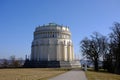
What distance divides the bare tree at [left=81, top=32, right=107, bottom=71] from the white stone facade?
41585 mm

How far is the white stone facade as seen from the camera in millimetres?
109438

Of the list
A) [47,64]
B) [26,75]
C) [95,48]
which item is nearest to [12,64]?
[47,64]

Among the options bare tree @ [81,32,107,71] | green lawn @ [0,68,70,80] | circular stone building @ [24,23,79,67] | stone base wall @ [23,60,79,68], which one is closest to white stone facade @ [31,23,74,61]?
circular stone building @ [24,23,79,67]

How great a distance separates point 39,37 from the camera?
111812 mm

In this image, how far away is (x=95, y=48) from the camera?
2603 inches

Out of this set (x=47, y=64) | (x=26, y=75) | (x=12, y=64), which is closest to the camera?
(x=26, y=75)

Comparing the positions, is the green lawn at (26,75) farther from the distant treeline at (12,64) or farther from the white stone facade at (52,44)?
the white stone facade at (52,44)

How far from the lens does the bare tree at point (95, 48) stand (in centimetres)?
6500

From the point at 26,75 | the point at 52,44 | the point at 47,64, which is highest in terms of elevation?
the point at 52,44

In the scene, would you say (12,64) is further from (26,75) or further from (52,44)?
(26,75)

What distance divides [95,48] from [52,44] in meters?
46.4

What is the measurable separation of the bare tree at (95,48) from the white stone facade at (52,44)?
41585mm

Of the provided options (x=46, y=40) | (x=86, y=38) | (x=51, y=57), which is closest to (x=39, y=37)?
(x=46, y=40)

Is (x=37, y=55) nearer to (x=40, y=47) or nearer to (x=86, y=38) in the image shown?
(x=40, y=47)
